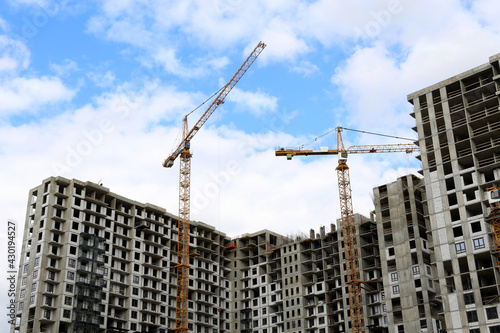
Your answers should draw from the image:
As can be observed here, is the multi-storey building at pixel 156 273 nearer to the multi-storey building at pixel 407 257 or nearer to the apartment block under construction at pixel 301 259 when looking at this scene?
the apartment block under construction at pixel 301 259

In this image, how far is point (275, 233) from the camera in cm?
17775

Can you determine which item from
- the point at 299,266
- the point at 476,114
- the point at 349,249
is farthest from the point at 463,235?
the point at 299,266

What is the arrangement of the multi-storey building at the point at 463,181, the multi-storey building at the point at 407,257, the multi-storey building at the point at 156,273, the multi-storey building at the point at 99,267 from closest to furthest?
the multi-storey building at the point at 463,181
the multi-storey building at the point at 407,257
the multi-storey building at the point at 99,267
the multi-storey building at the point at 156,273

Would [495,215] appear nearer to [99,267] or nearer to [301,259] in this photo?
[301,259]

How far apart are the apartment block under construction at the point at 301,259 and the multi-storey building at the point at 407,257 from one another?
21 cm

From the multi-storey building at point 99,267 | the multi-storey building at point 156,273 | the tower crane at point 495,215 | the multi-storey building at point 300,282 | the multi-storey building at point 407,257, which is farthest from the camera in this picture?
the multi-storey building at point 300,282

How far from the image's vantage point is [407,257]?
125438 millimetres

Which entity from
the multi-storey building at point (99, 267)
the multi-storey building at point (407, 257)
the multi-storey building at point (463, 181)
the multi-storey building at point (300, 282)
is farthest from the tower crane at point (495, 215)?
the multi-storey building at point (99, 267)

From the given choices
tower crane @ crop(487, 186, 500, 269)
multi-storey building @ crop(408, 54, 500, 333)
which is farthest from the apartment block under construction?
tower crane @ crop(487, 186, 500, 269)

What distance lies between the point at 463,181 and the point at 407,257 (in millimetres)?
24157

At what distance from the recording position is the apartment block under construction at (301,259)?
105 m

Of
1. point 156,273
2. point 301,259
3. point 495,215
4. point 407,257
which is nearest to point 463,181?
point 495,215

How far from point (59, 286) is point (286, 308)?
55.6 meters

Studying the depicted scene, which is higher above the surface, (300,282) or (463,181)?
(463,181)
